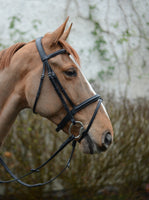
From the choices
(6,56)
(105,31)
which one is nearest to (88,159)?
(6,56)

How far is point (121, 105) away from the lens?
180 inches

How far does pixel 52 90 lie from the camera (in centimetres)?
204

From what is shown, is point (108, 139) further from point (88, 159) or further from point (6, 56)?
point (88, 159)

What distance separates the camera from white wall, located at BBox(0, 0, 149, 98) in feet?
16.8

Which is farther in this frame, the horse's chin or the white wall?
the white wall

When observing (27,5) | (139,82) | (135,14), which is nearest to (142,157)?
(139,82)

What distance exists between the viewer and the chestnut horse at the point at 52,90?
6.45ft

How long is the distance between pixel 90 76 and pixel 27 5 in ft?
6.73

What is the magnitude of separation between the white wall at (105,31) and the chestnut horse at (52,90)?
2845 mm

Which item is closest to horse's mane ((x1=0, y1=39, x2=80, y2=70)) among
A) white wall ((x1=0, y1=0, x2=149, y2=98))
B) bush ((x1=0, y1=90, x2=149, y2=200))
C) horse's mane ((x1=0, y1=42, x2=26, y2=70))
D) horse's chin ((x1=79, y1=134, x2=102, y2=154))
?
horse's mane ((x1=0, y1=42, x2=26, y2=70))

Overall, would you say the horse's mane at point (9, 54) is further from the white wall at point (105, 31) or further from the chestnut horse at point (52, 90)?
the white wall at point (105, 31)

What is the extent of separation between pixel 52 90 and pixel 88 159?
2490mm

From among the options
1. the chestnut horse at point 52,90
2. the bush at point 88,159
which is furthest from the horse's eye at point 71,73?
the bush at point 88,159

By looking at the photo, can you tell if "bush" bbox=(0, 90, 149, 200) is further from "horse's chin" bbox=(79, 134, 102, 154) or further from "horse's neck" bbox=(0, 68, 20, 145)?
"horse's chin" bbox=(79, 134, 102, 154)
